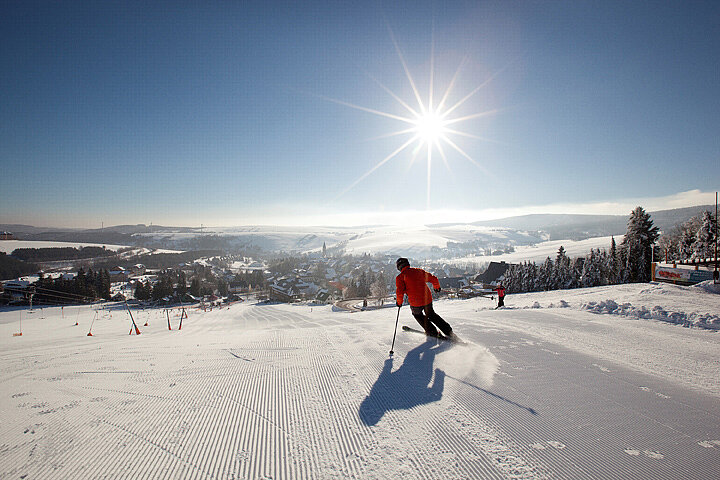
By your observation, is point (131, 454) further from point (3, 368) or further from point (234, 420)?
point (3, 368)

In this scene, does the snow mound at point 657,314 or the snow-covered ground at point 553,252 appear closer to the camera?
the snow mound at point 657,314

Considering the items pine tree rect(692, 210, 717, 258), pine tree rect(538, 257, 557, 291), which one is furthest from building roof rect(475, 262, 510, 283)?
pine tree rect(692, 210, 717, 258)

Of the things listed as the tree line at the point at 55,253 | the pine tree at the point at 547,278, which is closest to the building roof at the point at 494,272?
the pine tree at the point at 547,278

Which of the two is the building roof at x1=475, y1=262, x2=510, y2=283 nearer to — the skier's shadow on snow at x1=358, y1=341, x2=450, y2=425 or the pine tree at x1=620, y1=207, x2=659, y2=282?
the pine tree at x1=620, y1=207, x2=659, y2=282

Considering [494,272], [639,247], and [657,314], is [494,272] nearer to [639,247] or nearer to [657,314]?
[639,247]

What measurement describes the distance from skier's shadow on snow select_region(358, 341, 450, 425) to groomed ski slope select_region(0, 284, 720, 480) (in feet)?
0.07

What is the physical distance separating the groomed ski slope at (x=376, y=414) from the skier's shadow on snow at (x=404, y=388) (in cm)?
2

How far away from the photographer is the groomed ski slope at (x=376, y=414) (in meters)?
1.78

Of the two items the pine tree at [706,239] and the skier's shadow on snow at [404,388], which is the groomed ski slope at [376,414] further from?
the pine tree at [706,239]

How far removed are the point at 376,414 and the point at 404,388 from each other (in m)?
0.59

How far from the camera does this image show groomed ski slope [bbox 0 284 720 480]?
70.2 inches

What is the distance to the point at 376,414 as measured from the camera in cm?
239

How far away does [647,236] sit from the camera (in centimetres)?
3017

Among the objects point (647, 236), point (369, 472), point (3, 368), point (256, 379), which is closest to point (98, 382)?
point (256, 379)
